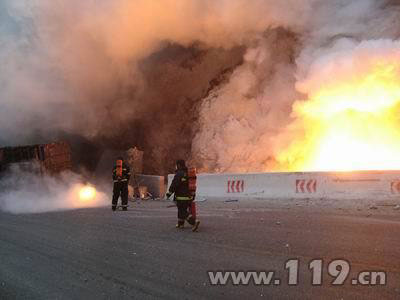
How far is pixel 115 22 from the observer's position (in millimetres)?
20641

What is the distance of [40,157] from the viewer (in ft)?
71.3

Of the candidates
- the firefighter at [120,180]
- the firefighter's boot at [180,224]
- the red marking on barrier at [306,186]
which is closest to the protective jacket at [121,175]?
the firefighter at [120,180]

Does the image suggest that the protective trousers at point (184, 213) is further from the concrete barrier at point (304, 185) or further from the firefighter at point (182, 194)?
the concrete barrier at point (304, 185)

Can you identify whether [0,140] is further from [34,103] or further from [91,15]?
[91,15]

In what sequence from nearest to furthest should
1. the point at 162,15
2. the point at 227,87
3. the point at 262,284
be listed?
the point at 262,284 < the point at 162,15 < the point at 227,87

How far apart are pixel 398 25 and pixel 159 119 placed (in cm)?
1115

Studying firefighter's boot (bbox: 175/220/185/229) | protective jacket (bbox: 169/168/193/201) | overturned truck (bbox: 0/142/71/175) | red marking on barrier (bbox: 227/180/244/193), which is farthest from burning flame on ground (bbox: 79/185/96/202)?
firefighter's boot (bbox: 175/220/185/229)

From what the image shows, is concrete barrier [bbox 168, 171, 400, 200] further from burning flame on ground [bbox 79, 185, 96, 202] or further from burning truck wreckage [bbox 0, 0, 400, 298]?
burning flame on ground [bbox 79, 185, 96, 202]

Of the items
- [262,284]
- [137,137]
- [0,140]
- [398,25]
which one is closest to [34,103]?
[0,140]

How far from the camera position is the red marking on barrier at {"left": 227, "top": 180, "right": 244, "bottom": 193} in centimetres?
1719

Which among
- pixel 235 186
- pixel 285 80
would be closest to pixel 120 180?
pixel 235 186

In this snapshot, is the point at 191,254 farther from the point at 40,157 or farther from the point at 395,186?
the point at 40,157

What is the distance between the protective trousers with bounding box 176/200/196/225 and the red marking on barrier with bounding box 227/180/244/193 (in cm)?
670

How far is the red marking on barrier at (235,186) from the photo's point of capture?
17.2 m
